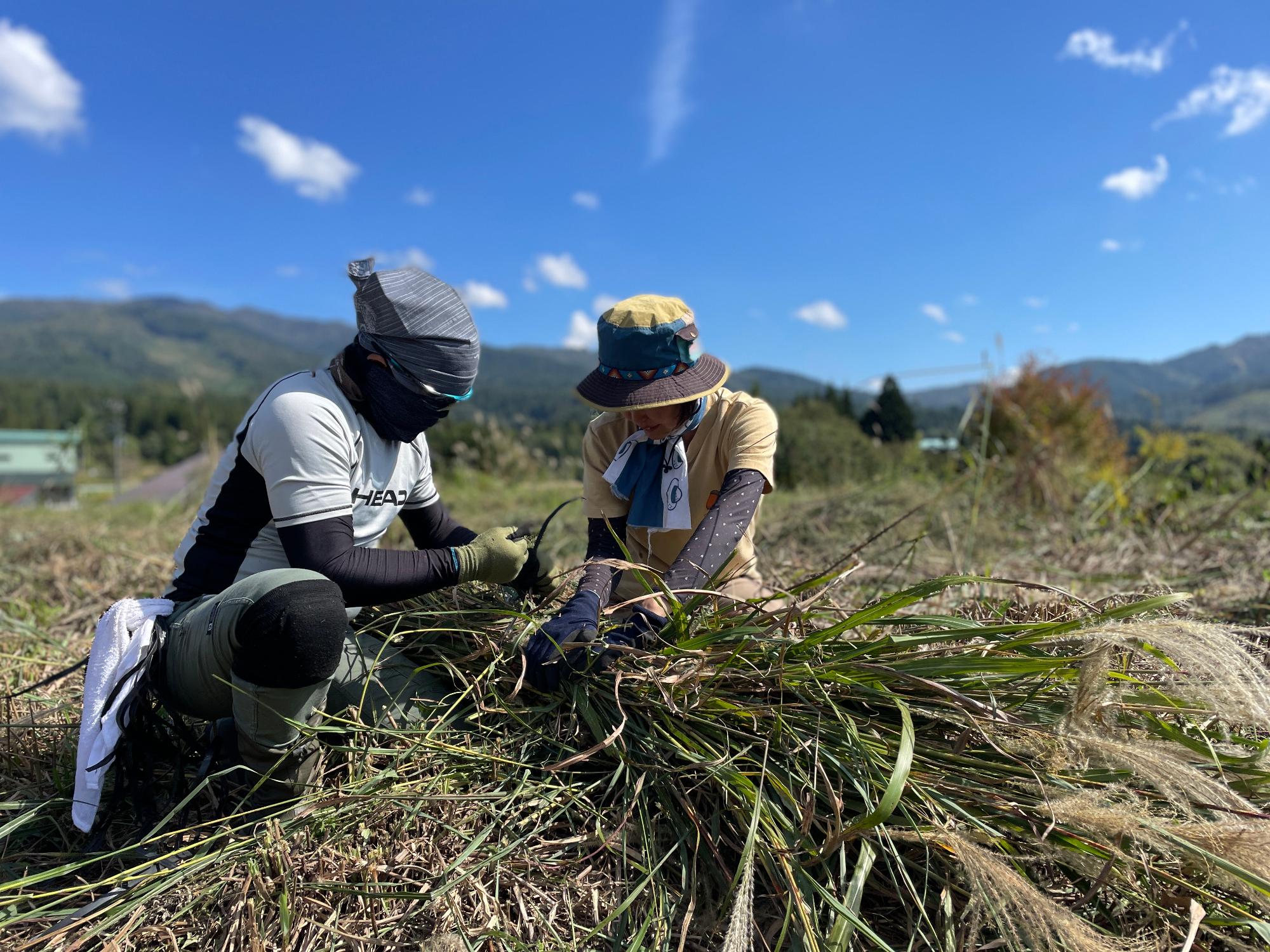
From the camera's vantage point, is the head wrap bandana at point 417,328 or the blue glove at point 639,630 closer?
the blue glove at point 639,630

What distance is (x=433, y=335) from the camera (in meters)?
1.71

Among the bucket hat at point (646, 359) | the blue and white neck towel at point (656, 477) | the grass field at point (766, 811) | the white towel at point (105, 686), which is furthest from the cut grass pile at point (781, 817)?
the bucket hat at point (646, 359)

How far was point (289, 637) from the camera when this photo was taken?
1336 mm

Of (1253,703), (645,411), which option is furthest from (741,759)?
(645,411)

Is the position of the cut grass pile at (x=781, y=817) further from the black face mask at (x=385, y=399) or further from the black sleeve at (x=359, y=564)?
the black face mask at (x=385, y=399)

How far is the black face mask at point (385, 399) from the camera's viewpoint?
1751mm

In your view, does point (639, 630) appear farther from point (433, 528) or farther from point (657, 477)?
point (433, 528)

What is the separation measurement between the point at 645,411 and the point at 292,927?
134cm

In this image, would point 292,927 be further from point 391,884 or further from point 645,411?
point 645,411

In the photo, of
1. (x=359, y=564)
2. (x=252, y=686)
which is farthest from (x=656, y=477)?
(x=252, y=686)

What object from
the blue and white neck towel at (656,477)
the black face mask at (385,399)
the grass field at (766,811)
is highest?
the black face mask at (385,399)

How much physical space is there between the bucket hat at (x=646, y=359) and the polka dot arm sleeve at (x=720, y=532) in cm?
26

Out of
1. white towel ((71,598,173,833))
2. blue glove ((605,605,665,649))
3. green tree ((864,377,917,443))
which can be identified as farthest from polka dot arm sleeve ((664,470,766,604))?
green tree ((864,377,917,443))

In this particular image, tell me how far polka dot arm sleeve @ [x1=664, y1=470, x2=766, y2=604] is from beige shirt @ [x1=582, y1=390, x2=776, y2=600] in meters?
0.07
